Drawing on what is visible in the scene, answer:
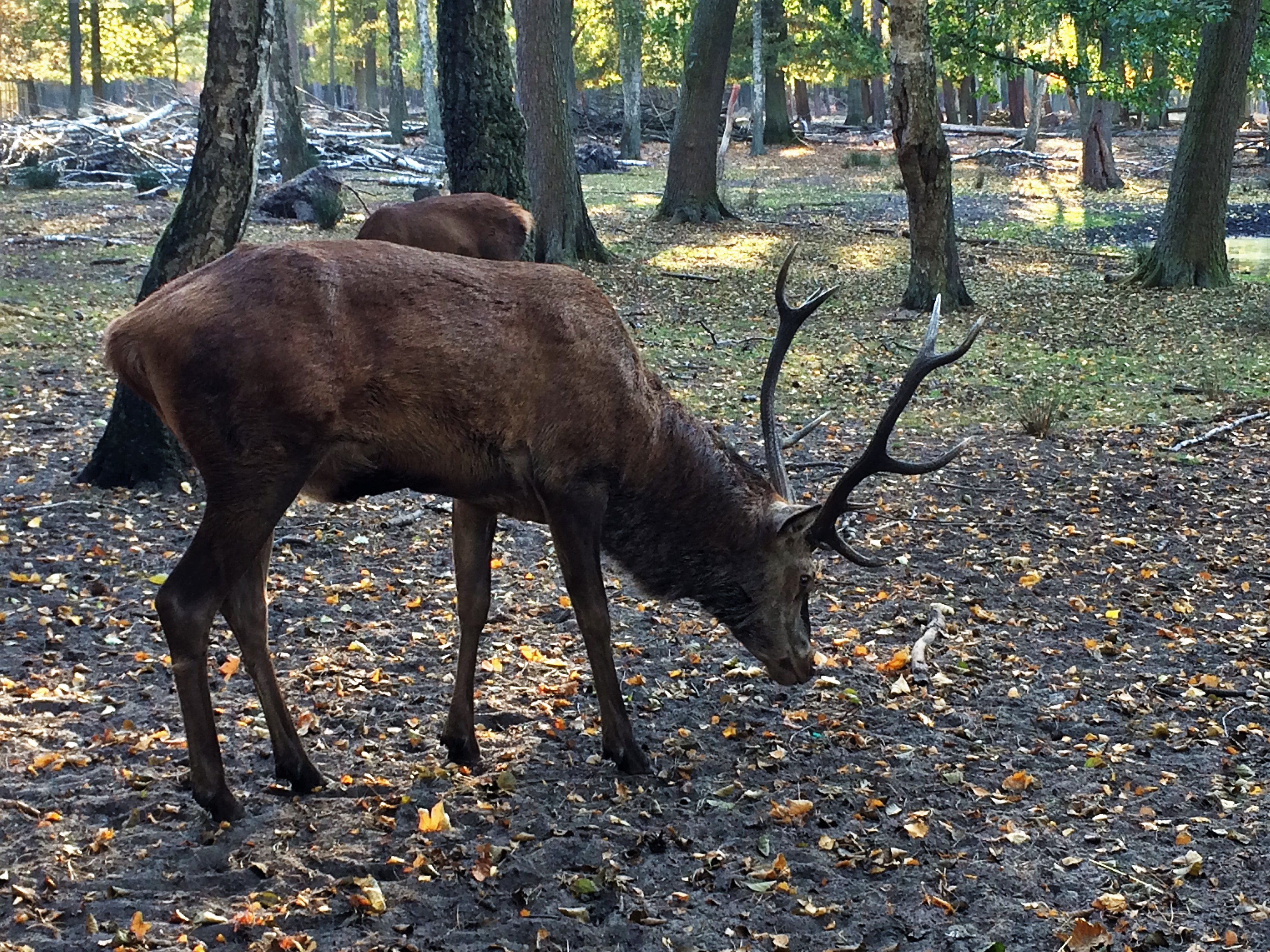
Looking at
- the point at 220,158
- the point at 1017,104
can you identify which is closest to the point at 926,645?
the point at 220,158

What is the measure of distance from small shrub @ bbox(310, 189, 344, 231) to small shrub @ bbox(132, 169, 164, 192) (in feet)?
16.4

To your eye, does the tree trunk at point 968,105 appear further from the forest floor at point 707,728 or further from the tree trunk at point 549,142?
the forest floor at point 707,728

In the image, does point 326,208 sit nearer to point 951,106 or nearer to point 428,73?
point 428,73

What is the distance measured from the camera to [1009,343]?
12.5 metres

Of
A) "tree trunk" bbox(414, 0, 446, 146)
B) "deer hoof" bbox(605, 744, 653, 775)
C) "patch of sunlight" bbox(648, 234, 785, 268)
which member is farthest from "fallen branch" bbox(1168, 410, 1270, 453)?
"tree trunk" bbox(414, 0, 446, 146)

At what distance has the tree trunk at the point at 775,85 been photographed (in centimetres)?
3450

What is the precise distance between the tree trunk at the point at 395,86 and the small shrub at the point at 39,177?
9.99 m

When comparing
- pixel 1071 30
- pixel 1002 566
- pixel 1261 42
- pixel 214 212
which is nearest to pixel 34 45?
pixel 1071 30

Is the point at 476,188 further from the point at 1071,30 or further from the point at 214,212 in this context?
the point at 1071,30

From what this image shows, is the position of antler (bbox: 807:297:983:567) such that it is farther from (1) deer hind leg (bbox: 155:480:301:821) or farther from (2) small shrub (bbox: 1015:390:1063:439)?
(2) small shrub (bbox: 1015:390:1063:439)

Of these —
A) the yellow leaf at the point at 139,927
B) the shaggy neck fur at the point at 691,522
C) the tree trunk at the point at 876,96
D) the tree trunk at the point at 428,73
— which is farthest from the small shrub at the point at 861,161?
the yellow leaf at the point at 139,927

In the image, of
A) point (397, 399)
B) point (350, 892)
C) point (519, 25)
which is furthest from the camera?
point (519, 25)

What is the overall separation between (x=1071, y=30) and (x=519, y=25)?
28.1 meters

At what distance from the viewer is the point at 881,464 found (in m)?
4.93
